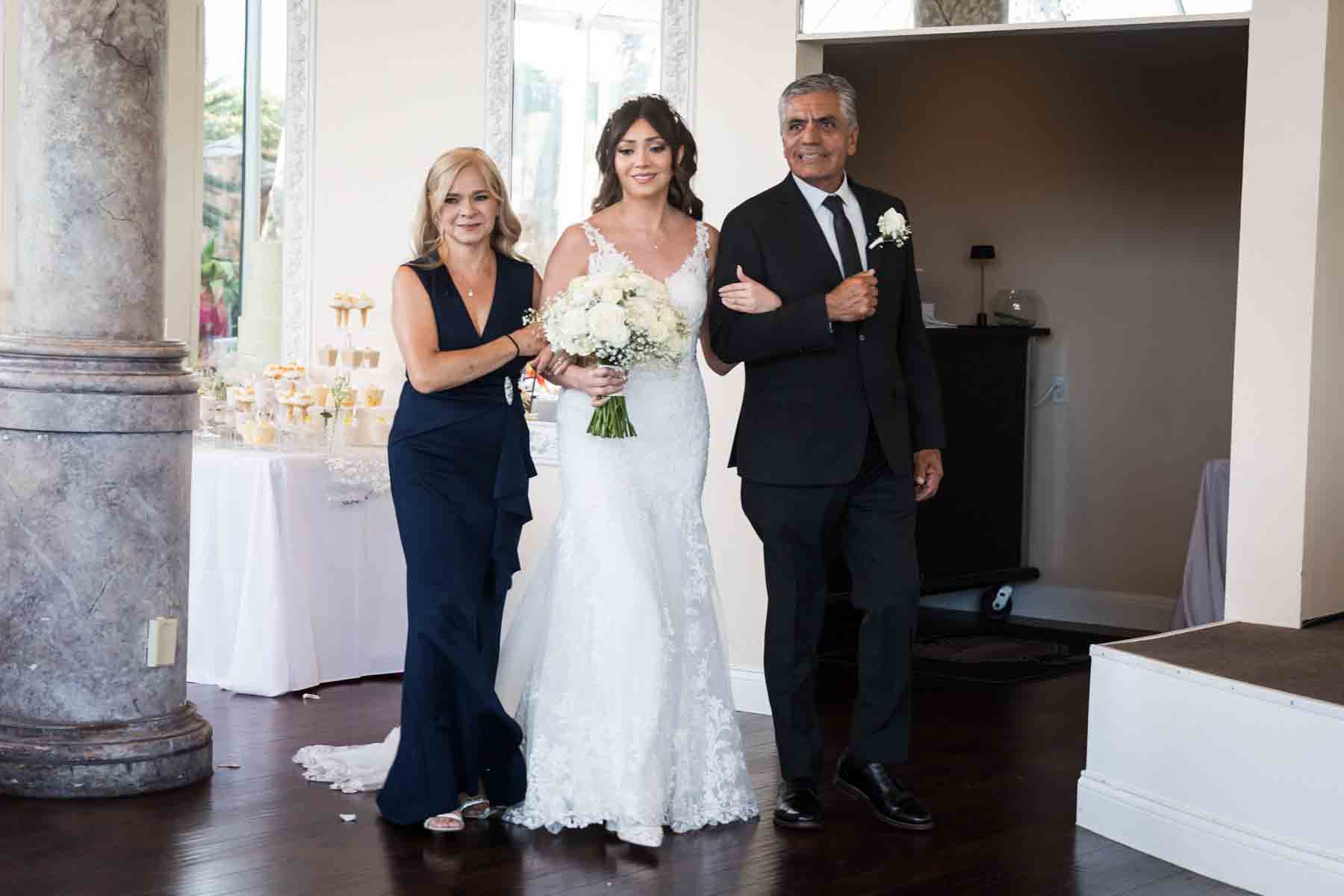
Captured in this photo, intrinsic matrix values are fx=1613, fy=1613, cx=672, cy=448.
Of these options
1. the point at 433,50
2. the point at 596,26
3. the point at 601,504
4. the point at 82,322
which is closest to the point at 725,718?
the point at 601,504

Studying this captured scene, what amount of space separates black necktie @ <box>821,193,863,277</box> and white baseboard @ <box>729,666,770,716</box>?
213 cm

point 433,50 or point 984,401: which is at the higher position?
point 433,50

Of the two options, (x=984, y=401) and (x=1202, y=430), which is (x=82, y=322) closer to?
(x=984, y=401)

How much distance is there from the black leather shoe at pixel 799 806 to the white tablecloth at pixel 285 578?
2374 mm

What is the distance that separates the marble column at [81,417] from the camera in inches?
178

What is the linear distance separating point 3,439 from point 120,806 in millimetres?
1085

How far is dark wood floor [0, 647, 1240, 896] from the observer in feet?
12.6

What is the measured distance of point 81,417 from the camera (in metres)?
4.54

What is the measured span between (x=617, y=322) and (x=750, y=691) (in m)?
2.44

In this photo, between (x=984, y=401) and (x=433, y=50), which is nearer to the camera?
(x=433, y=50)

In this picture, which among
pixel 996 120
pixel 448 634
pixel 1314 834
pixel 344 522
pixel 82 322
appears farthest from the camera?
pixel 996 120

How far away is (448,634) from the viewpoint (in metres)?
4.27

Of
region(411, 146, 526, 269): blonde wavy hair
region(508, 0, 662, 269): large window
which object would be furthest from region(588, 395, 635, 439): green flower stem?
region(508, 0, 662, 269): large window

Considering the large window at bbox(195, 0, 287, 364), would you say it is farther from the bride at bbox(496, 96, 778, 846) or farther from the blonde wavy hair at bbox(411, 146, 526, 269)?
the bride at bbox(496, 96, 778, 846)
